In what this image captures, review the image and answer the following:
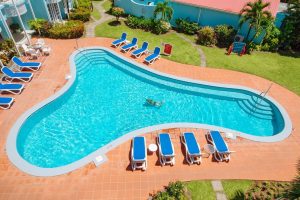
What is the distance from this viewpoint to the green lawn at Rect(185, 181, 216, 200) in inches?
436

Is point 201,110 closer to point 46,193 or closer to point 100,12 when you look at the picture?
point 46,193

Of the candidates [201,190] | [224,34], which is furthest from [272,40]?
[201,190]

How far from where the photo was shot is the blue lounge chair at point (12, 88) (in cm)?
1596

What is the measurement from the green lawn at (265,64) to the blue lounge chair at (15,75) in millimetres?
15404

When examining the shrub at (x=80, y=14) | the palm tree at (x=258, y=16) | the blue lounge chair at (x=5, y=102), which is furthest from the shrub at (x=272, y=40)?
the blue lounge chair at (x=5, y=102)

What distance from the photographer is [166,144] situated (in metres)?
12.8

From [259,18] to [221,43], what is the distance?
4483mm

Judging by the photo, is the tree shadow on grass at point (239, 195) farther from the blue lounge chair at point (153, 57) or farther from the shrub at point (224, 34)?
the shrub at point (224, 34)

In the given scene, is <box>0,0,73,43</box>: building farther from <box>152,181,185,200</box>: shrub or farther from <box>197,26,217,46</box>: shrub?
<box>152,181,185,200</box>: shrub

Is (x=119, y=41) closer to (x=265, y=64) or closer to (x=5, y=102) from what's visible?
(x=5, y=102)

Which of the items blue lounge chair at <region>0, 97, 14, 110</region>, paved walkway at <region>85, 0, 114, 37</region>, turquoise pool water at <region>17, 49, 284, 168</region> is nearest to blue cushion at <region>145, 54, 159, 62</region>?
turquoise pool water at <region>17, 49, 284, 168</region>

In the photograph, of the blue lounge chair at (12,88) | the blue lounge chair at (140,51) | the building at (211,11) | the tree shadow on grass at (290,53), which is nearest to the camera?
the blue lounge chair at (12,88)

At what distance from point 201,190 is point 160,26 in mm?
18485

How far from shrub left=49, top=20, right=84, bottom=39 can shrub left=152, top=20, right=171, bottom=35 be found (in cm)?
792
